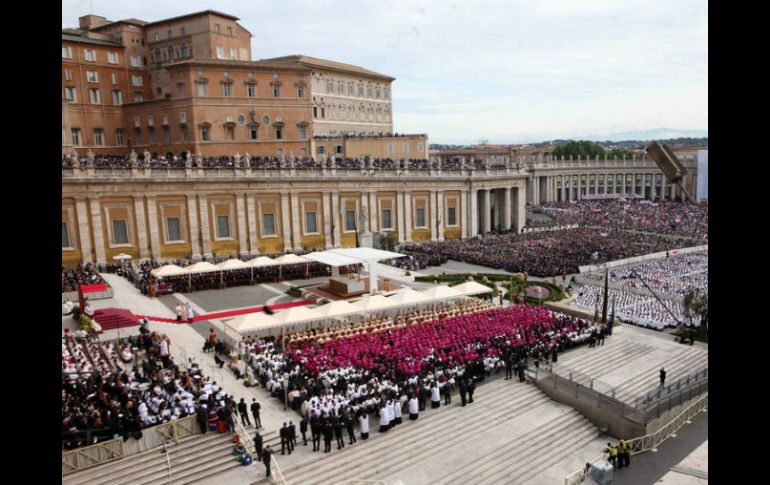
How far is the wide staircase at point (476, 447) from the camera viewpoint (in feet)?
58.1

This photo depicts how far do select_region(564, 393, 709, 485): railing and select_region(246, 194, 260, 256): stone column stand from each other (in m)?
36.2

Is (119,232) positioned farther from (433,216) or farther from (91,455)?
(91,455)

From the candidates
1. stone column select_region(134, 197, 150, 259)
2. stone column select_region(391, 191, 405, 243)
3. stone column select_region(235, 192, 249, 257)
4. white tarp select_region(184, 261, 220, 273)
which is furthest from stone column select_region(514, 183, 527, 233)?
stone column select_region(134, 197, 150, 259)

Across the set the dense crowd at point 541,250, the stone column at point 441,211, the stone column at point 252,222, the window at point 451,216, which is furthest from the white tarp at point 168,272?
the window at point 451,216

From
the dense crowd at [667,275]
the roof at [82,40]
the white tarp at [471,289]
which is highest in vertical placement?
the roof at [82,40]

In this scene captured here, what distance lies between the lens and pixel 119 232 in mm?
44688

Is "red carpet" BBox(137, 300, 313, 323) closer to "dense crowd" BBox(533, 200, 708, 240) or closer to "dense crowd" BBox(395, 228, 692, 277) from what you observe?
"dense crowd" BBox(395, 228, 692, 277)

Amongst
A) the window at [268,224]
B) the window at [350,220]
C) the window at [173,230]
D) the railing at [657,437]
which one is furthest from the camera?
the window at [350,220]

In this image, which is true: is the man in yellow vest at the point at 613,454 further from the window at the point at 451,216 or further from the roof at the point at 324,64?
the roof at the point at 324,64

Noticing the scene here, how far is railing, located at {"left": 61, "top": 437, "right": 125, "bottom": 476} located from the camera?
1589 cm

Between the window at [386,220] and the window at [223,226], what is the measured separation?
15.3 metres

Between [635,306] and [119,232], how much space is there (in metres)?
→ 38.3

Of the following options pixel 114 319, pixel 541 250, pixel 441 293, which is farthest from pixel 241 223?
pixel 541 250
